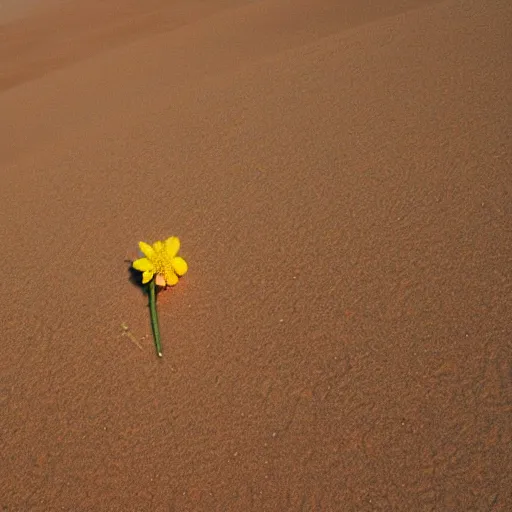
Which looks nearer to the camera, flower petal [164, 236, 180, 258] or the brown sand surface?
the brown sand surface

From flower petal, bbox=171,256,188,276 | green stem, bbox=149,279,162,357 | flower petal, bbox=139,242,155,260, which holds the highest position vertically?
flower petal, bbox=139,242,155,260

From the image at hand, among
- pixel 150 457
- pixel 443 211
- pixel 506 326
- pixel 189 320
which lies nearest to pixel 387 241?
pixel 443 211

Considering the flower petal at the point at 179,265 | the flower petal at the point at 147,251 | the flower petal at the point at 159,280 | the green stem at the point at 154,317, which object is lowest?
the green stem at the point at 154,317

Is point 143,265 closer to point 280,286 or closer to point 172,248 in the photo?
point 172,248

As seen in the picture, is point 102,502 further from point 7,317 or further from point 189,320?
point 7,317

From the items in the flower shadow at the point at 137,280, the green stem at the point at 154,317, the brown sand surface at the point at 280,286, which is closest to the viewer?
the brown sand surface at the point at 280,286

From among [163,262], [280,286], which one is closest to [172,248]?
[163,262]
